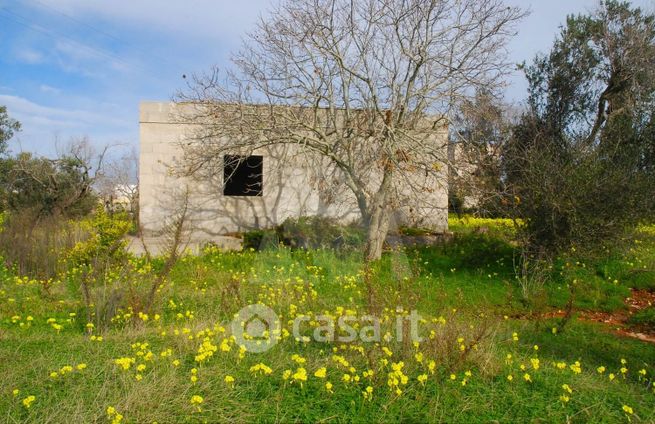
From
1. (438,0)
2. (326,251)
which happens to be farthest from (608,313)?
(438,0)

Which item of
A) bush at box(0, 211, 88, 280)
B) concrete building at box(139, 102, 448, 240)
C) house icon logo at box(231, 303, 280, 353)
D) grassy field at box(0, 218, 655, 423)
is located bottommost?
grassy field at box(0, 218, 655, 423)

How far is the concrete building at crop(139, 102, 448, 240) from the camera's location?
472 inches

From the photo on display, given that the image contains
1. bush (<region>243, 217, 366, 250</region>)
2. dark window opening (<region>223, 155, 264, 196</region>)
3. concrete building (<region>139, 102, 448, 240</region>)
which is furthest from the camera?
dark window opening (<region>223, 155, 264, 196</region>)

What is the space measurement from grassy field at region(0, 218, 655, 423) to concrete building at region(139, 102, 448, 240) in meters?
5.93

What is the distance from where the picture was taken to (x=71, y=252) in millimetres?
7824

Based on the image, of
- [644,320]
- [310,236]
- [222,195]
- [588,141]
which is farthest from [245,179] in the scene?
[644,320]

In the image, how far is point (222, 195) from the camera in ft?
40.5

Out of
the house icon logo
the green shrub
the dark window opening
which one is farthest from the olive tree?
the dark window opening

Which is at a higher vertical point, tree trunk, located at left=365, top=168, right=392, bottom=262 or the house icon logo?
tree trunk, located at left=365, top=168, right=392, bottom=262

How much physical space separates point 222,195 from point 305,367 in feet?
30.0

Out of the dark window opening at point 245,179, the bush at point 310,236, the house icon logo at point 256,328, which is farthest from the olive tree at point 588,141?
the dark window opening at point 245,179

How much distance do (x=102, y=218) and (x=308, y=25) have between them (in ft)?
15.2

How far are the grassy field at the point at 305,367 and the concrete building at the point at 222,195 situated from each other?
593cm

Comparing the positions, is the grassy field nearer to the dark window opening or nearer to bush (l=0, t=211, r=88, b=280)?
bush (l=0, t=211, r=88, b=280)
